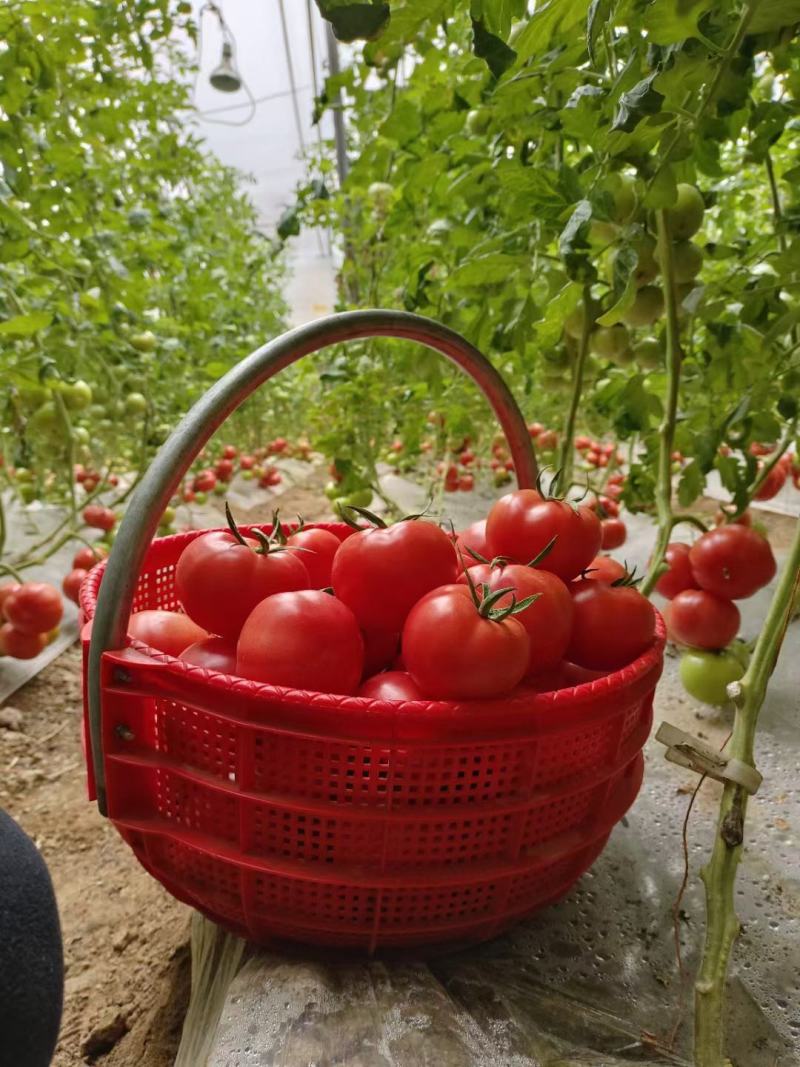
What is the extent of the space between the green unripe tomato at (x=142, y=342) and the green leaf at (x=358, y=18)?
1482 mm

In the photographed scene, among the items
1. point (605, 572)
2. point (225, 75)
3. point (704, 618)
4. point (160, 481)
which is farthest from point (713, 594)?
point (225, 75)

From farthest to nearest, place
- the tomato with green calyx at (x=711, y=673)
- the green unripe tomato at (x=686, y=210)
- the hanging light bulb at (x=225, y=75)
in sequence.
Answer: the hanging light bulb at (x=225, y=75)
the tomato with green calyx at (x=711, y=673)
the green unripe tomato at (x=686, y=210)

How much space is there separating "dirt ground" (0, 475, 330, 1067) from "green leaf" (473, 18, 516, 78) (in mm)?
954

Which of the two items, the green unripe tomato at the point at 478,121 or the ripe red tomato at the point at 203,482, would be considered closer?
the green unripe tomato at the point at 478,121

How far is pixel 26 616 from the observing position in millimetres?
1485

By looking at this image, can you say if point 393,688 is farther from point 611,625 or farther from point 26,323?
point 26,323

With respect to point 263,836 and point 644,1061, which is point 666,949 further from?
point 263,836

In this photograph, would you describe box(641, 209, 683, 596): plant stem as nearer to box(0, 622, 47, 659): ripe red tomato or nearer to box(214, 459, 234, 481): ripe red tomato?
box(0, 622, 47, 659): ripe red tomato

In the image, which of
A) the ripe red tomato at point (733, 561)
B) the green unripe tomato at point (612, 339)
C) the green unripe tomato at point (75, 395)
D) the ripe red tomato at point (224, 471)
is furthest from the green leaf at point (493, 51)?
the ripe red tomato at point (224, 471)

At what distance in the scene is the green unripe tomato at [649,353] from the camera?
46.1 inches

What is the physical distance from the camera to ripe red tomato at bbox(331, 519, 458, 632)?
2.15ft

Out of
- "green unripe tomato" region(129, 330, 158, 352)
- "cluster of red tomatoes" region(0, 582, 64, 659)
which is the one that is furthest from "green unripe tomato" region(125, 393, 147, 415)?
"cluster of red tomatoes" region(0, 582, 64, 659)

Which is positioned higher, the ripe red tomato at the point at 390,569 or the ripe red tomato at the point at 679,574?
the ripe red tomato at the point at 390,569

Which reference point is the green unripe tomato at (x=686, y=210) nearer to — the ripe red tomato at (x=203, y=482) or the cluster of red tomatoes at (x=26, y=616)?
the cluster of red tomatoes at (x=26, y=616)
